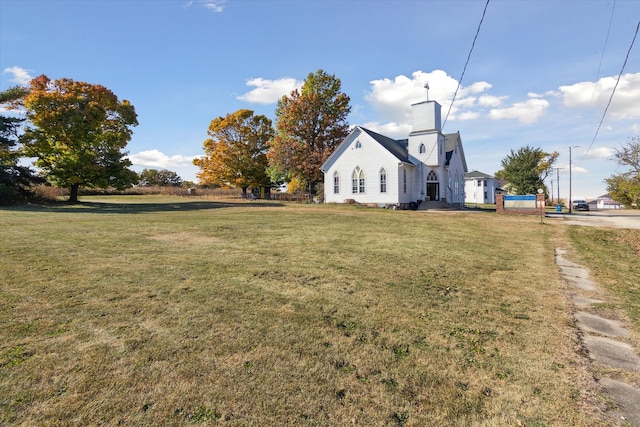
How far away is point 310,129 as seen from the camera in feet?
113

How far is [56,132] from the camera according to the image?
24.8 meters

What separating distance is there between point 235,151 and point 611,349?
138 feet

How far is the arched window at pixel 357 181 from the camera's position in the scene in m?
28.4

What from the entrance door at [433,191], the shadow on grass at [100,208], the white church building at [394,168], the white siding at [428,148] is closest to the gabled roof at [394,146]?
Result: the white church building at [394,168]

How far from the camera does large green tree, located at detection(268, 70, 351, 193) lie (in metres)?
33.0

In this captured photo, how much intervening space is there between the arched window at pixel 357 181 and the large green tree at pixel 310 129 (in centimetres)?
483

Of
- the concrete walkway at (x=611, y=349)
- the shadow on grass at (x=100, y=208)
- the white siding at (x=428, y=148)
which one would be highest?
the white siding at (x=428, y=148)

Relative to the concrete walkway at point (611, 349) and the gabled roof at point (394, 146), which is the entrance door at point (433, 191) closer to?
the gabled roof at point (394, 146)

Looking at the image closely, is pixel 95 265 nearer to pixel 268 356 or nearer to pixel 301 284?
pixel 301 284

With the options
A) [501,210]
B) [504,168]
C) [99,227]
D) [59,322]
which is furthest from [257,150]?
[59,322]

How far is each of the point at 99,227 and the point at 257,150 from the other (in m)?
32.9

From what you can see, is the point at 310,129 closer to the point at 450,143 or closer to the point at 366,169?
the point at 366,169

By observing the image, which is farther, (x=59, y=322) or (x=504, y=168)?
(x=504, y=168)

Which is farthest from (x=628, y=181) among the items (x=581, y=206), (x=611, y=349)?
(x=611, y=349)
